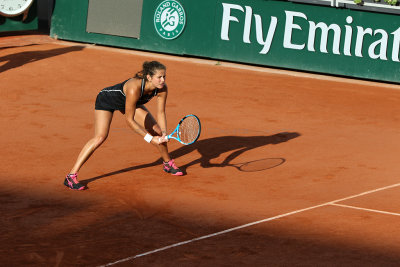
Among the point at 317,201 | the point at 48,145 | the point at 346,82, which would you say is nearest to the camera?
the point at 317,201

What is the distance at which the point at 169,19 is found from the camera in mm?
20312

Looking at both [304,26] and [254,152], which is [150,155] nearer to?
[254,152]

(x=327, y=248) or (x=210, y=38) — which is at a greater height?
(x=210, y=38)

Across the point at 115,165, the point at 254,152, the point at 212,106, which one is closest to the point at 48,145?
the point at 115,165

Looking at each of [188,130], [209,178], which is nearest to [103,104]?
[188,130]

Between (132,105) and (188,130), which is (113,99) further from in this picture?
(188,130)

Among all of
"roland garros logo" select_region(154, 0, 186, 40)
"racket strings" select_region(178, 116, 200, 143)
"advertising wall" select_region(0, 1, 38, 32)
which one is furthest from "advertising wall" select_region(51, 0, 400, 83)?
"racket strings" select_region(178, 116, 200, 143)

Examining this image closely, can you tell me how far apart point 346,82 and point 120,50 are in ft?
21.0

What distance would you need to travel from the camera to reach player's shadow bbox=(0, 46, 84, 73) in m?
17.9

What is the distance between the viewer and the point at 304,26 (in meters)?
19.3

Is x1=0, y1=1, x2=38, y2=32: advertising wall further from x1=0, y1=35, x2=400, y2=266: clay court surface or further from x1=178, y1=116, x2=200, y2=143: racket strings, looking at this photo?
x1=178, y1=116, x2=200, y2=143: racket strings

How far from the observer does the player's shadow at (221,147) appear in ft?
37.3

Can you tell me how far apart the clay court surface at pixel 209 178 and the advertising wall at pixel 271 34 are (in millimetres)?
1208

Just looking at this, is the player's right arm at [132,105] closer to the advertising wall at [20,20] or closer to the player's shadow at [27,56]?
the player's shadow at [27,56]
